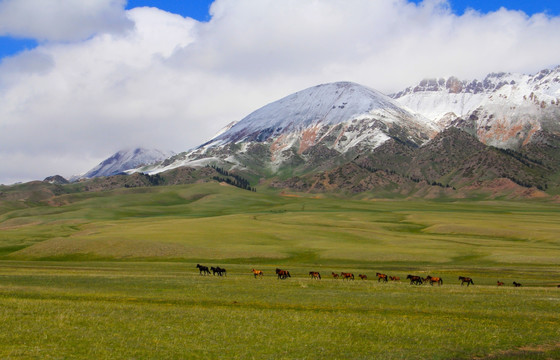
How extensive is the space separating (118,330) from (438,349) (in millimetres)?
17028

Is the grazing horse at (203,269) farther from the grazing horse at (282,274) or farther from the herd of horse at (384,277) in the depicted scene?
the grazing horse at (282,274)

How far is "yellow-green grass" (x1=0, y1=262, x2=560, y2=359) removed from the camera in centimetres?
2453

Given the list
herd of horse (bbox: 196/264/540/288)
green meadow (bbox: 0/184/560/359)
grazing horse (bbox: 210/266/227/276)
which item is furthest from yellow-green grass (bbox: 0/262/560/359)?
grazing horse (bbox: 210/266/227/276)

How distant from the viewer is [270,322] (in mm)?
31188

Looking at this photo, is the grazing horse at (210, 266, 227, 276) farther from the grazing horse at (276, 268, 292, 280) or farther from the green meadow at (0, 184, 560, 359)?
the grazing horse at (276, 268, 292, 280)

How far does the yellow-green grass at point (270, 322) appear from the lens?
80.5 ft

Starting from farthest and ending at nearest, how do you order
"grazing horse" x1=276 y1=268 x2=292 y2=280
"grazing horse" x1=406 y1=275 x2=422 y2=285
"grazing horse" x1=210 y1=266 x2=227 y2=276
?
"grazing horse" x1=210 y1=266 x2=227 y2=276
"grazing horse" x1=276 y1=268 x2=292 y2=280
"grazing horse" x1=406 y1=275 x2=422 y2=285

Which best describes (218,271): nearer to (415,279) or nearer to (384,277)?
(384,277)

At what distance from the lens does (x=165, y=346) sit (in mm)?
24688

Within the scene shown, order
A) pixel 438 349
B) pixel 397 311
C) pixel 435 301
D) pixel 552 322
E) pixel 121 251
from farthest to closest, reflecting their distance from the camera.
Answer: pixel 121 251, pixel 435 301, pixel 397 311, pixel 552 322, pixel 438 349

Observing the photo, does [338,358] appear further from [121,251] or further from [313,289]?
[121,251]

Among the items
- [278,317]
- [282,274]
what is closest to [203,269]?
[282,274]

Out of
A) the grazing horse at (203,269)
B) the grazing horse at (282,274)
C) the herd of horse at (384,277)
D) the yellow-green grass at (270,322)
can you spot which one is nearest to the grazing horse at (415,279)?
the herd of horse at (384,277)

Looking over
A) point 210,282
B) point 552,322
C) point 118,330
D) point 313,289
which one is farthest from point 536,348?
point 210,282
